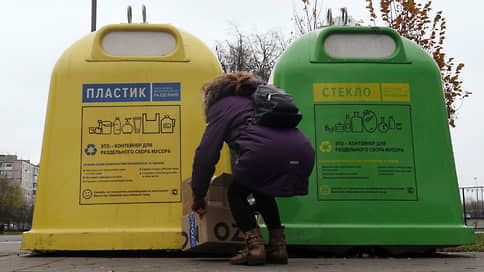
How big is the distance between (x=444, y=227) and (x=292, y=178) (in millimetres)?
1487

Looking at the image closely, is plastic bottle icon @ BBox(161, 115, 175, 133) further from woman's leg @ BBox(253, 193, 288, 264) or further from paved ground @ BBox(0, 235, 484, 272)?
woman's leg @ BBox(253, 193, 288, 264)

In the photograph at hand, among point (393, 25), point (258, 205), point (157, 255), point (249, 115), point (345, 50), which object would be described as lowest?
point (157, 255)

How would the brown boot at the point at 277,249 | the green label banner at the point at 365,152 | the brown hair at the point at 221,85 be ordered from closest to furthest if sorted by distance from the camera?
the brown boot at the point at 277,249 < the brown hair at the point at 221,85 < the green label banner at the point at 365,152

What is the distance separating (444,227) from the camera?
379 centimetres

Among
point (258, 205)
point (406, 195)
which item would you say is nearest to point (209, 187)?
point (258, 205)

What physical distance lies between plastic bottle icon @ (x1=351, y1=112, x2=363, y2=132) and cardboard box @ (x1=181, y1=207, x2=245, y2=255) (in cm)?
129

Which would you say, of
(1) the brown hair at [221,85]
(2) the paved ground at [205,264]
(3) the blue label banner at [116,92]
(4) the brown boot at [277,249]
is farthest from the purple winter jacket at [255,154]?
(3) the blue label banner at [116,92]

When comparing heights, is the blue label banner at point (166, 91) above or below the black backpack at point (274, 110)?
above

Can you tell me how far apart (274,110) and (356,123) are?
3.97 ft

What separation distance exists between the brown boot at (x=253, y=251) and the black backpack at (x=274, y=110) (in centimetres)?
66

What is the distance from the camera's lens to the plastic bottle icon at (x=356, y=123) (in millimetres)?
4000

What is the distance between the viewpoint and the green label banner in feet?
12.8

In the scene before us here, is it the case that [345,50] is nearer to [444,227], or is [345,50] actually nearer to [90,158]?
[444,227]

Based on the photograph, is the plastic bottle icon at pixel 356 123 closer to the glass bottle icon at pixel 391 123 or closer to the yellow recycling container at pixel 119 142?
the glass bottle icon at pixel 391 123
